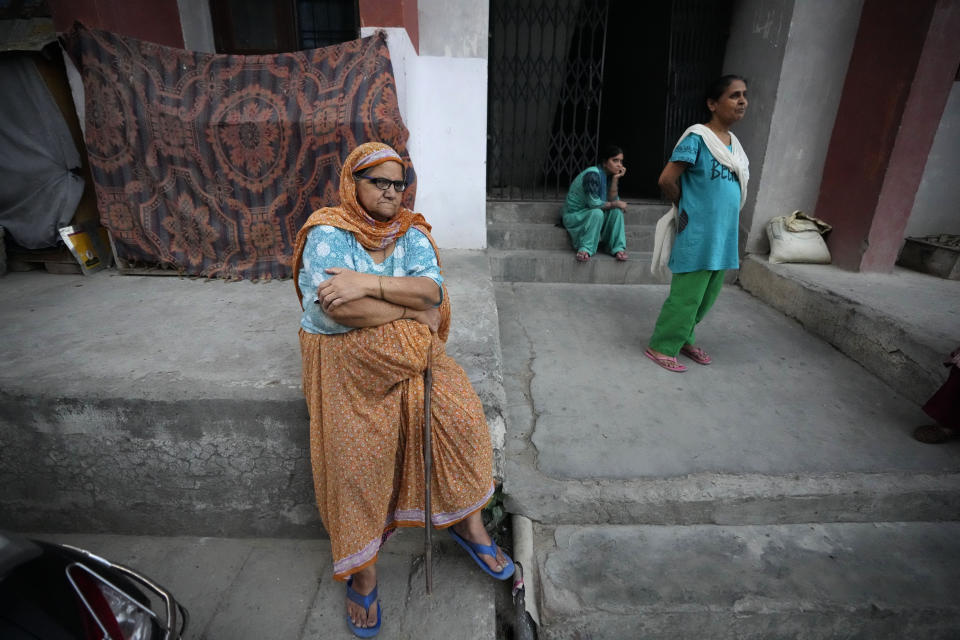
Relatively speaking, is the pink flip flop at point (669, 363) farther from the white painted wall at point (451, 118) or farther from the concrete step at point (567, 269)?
the white painted wall at point (451, 118)

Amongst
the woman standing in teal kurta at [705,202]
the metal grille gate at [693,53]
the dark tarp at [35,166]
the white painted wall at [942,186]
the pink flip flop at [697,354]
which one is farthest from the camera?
the metal grille gate at [693,53]

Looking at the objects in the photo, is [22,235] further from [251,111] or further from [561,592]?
[561,592]

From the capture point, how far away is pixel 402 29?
3.43 meters

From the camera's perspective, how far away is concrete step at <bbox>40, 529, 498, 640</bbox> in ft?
5.80

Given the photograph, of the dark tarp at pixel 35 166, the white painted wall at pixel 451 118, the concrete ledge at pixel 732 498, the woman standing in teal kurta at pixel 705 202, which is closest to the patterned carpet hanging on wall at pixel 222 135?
the dark tarp at pixel 35 166

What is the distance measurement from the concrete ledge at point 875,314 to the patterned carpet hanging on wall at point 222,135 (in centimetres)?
326

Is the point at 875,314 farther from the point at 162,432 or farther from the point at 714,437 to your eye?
the point at 162,432

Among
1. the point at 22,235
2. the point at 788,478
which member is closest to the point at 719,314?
the point at 788,478

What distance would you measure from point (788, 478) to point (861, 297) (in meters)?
2.16

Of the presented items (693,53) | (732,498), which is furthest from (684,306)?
(693,53)

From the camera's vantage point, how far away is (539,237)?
513 cm

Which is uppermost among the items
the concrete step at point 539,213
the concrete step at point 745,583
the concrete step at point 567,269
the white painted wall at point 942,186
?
the white painted wall at point 942,186

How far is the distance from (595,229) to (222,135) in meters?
3.35

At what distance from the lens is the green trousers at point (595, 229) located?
15.6 feet
